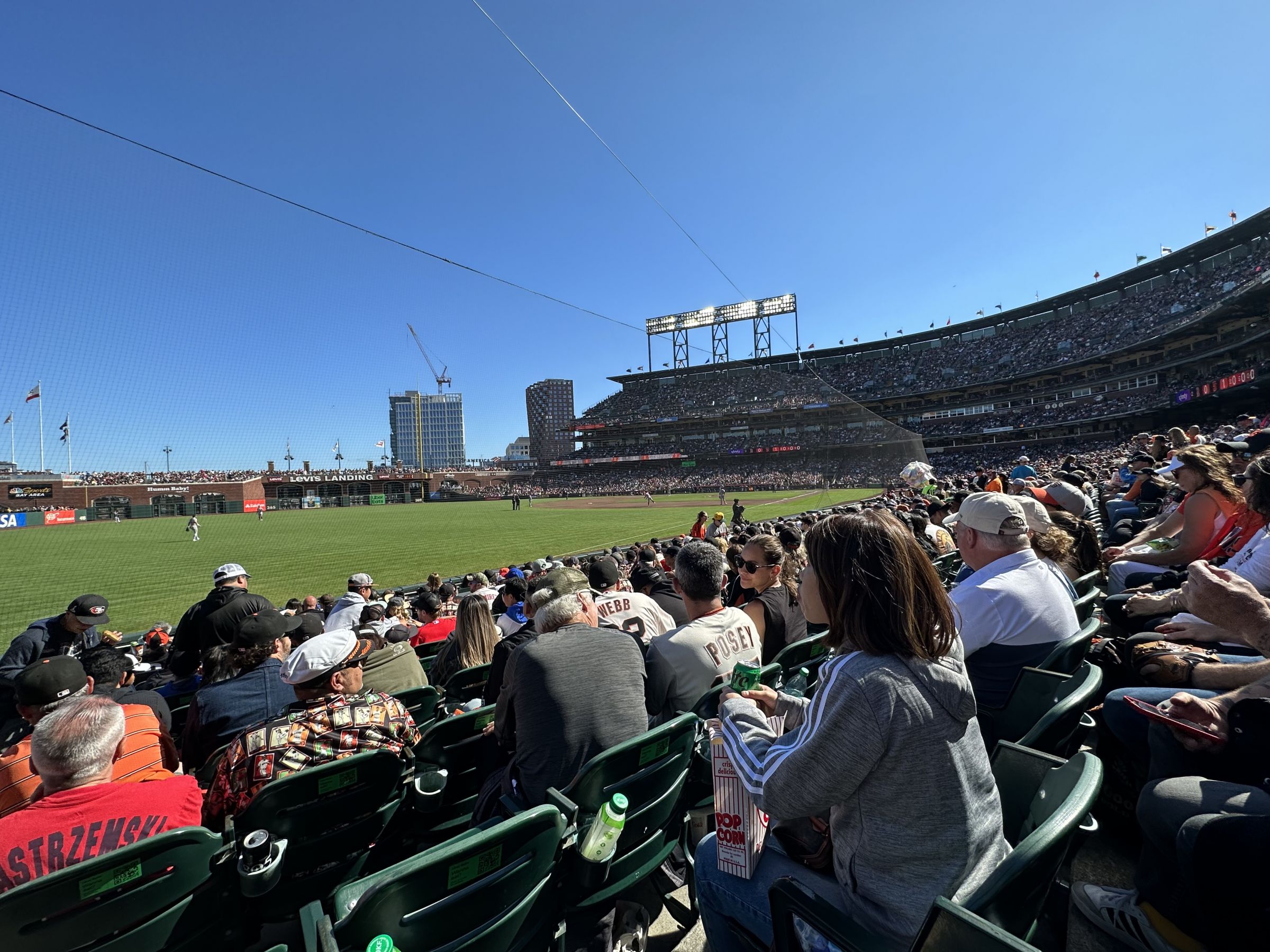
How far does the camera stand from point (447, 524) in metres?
32.3

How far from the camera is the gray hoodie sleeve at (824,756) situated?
1.50 metres

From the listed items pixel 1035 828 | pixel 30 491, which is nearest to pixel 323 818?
pixel 1035 828

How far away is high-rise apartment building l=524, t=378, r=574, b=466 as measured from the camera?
528 feet

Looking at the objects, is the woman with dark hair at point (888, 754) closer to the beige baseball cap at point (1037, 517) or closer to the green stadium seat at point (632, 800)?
the green stadium seat at point (632, 800)

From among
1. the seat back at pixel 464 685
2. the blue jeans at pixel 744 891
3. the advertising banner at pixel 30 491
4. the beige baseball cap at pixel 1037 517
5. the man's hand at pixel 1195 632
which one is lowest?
the seat back at pixel 464 685

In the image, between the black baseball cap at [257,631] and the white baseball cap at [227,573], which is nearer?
the black baseball cap at [257,631]

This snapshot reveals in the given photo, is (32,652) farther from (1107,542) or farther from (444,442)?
(444,442)

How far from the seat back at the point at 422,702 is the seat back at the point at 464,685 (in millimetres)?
225

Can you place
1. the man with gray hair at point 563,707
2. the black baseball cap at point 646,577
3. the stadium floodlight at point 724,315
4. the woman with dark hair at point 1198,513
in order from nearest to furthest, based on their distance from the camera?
the man with gray hair at point 563,707
the woman with dark hair at point 1198,513
the black baseball cap at point 646,577
the stadium floodlight at point 724,315

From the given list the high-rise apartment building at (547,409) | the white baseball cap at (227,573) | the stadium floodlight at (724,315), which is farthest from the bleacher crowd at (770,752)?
the high-rise apartment building at (547,409)

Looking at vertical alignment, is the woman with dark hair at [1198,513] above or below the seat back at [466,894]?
above

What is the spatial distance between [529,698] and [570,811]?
0.60m

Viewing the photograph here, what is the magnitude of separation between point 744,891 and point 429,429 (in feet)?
666

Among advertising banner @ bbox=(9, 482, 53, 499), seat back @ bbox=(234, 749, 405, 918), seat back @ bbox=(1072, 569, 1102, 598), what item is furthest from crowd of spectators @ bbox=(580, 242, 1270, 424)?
advertising banner @ bbox=(9, 482, 53, 499)
